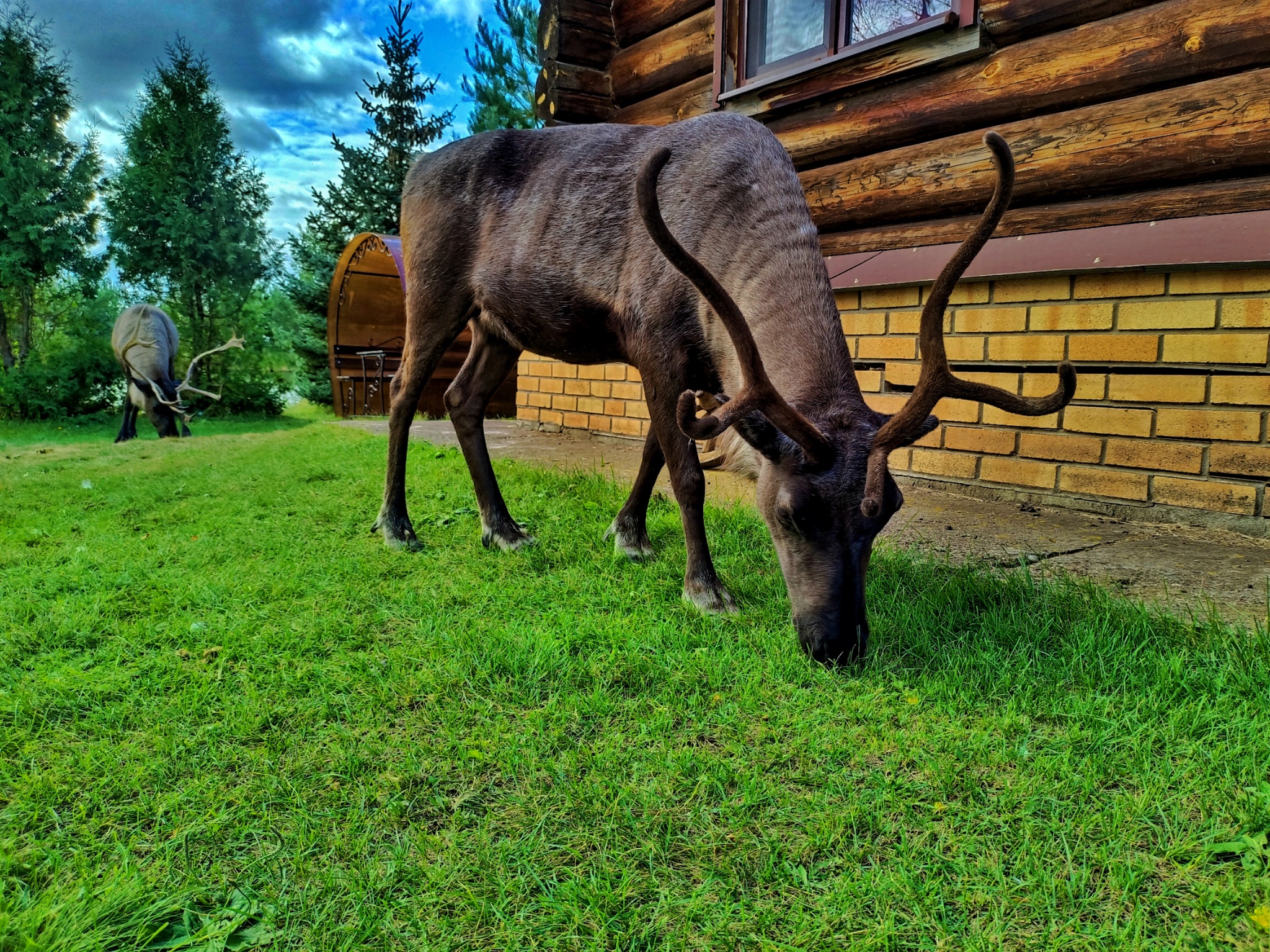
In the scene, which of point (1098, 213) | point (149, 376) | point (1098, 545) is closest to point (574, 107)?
point (1098, 213)

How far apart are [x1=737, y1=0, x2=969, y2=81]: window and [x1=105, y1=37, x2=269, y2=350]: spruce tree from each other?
2043 centimetres

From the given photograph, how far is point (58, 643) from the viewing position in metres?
2.50

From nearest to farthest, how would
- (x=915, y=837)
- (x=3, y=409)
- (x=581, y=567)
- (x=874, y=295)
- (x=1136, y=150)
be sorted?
(x=915, y=837) → (x=581, y=567) → (x=1136, y=150) → (x=874, y=295) → (x=3, y=409)

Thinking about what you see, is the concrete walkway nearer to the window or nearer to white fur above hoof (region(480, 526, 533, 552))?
white fur above hoof (region(480, 526, 533, 552))

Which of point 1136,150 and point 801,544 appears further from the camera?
point 1136,150

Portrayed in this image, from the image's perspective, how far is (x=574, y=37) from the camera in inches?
245

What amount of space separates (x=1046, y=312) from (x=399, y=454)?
137 inches

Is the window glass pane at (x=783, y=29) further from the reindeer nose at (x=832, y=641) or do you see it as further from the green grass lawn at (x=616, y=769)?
the reindeer nose at (x=832, y=641)

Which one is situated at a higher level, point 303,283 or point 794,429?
point 303,283

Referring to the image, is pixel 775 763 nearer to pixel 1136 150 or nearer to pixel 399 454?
pixel 399 454

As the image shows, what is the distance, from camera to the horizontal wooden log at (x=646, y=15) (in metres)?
5.70

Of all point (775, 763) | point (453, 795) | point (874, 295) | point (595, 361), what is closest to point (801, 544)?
point (775, 763)

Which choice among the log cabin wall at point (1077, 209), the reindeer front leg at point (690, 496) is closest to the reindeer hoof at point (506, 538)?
the reindeer front leg at point (690, 496)

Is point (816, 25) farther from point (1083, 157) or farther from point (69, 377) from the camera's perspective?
point (69, 377)
